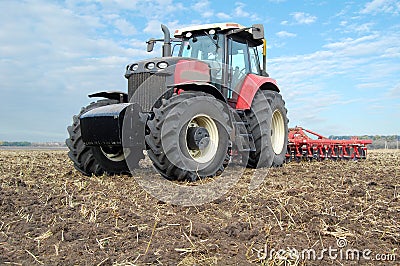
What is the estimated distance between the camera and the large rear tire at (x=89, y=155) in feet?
23.4

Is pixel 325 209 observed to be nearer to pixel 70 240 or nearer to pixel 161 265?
pixel 161 265

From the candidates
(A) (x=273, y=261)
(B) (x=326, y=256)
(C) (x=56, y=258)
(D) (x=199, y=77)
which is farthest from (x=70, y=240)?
(D) (x=199, y=77)

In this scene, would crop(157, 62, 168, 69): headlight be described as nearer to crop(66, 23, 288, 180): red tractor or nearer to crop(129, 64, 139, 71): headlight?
crop(66, 23, 288, 180): red tractor

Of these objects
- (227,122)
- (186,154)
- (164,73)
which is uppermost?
(164,73)

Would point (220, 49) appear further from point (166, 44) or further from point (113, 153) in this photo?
point (113, 153)

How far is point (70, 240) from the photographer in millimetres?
3561

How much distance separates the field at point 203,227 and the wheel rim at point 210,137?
3.82ft

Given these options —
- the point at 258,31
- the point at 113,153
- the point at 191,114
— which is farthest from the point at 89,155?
the point at 258,31

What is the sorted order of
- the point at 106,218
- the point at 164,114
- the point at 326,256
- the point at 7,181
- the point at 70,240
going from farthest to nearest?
1. the point at 7,181
2. the point at 164,114
3. the point at 106,218
4. the point at 70,240
5. the point at 326,256

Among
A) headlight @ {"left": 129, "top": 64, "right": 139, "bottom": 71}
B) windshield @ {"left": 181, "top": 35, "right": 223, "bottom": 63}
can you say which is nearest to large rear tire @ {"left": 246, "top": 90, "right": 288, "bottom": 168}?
windshield @ {"left": 181, "top": 35, "right": 223, "bottom": 63}

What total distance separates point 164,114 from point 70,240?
2741 millimetres

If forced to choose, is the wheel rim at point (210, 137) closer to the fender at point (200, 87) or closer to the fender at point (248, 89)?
the fender at point (200, 87)

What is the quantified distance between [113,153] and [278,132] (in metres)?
4.13

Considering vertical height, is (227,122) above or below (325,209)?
above
